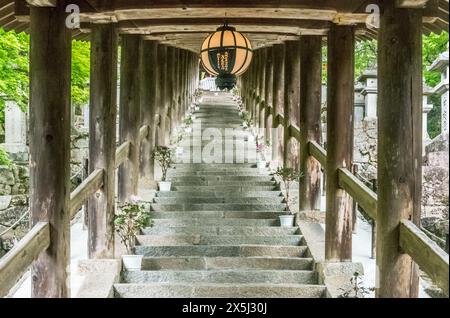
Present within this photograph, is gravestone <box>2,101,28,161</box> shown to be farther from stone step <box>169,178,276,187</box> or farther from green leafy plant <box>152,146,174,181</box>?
stone step <box>169,178,276,187</box>

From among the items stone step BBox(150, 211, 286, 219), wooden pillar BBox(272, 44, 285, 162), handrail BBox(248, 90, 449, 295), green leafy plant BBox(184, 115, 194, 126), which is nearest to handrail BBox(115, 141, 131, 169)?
stone step BBox(150, 211, 286, 219)

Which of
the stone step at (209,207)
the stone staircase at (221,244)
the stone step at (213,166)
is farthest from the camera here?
the stone step at (213,166)

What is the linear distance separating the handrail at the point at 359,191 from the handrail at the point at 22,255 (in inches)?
116

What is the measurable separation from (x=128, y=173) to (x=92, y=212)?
198cm

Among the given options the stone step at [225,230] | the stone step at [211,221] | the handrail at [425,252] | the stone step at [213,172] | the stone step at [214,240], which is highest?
the stone step at [213,172]

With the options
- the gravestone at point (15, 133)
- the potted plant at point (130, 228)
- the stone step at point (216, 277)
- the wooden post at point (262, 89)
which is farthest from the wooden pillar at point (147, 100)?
the gravestone at point (15, 133)

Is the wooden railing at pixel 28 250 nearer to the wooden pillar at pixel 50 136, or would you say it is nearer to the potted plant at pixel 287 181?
the wooden pillar at pixel 50 136

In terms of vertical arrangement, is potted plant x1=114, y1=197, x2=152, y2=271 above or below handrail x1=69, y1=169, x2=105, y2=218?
below

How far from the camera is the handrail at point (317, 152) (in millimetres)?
8290

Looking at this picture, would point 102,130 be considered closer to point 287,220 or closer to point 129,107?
point 129,107

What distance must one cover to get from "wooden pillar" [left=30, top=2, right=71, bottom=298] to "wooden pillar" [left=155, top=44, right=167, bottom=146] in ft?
23.6

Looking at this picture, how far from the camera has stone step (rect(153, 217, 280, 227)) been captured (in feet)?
30.7

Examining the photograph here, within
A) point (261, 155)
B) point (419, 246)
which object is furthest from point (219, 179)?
point (419, 246)

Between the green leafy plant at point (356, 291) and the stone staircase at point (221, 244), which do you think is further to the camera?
the stone staircase at point (221, 244)
